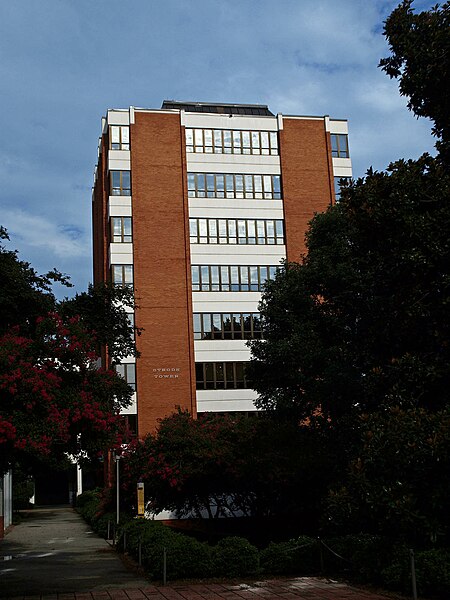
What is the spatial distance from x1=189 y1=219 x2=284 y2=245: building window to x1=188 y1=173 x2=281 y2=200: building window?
1691 millimetres

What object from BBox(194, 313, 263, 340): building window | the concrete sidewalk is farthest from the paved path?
BBox(194, 313, 263, 340): building window

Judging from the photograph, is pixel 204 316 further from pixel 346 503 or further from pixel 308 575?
pixel 346 503

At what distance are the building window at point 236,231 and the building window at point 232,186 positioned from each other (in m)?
1.69

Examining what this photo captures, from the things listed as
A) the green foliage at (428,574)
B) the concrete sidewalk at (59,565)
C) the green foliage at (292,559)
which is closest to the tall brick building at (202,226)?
the concrete sidewalk at (59,565)

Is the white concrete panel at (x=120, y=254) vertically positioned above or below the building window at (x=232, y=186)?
below

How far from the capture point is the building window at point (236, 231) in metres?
47.2

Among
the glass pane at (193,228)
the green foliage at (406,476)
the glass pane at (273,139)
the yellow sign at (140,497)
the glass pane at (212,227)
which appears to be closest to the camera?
the green foliage at (406,476)

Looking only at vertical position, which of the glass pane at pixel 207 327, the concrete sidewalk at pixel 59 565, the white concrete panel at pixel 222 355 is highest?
the glass pane at pixel 207 327

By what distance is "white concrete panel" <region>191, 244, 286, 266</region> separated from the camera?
1845 inches

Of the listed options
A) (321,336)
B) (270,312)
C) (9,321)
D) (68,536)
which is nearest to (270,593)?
(9,321)

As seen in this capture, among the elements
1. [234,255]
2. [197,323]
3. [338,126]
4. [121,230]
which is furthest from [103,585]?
[338,126]

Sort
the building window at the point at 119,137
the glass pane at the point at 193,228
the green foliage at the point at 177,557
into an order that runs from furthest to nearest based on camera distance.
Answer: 1. the building window at the point at 119,137
2. the glass pane at the point at 193,228
3. the green foliage at the point at 177,557

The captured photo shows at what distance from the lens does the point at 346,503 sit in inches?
381

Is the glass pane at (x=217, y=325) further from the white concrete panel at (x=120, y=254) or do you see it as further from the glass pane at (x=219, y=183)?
the glass pane at (x=219, y=183)
